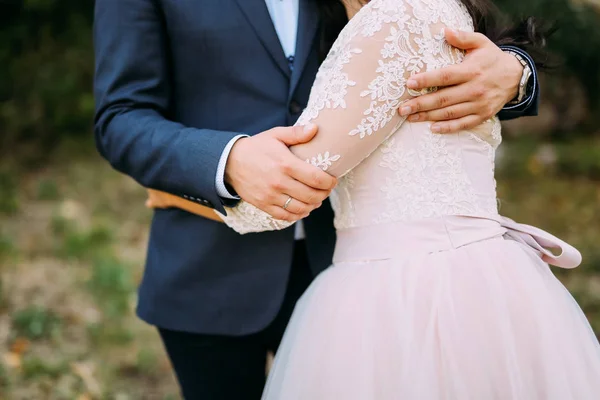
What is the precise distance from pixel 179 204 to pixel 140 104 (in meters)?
0.25

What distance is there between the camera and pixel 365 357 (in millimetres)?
1219

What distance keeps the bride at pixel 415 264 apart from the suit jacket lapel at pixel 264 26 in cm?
22

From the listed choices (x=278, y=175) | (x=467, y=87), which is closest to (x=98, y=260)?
(x=278, y=175)

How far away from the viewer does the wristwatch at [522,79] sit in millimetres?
1437

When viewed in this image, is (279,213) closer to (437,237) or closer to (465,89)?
(437,237)

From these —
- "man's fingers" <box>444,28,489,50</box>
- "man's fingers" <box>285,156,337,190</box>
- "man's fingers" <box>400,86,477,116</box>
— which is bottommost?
"man's fingers" <box>285,156,337,190</box>

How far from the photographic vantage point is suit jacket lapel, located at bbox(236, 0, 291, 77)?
147 centimetres

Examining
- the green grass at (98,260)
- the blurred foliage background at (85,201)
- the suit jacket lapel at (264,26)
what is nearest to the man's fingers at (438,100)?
the suit jacket lapel at (264,26)

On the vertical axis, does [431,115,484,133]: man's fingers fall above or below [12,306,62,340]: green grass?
above

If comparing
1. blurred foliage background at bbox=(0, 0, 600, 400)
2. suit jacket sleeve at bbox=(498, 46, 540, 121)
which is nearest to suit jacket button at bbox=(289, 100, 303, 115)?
suit jacket sleeve at bbox=(498, 46, 540, 121)

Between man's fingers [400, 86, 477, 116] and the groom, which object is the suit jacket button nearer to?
the groom

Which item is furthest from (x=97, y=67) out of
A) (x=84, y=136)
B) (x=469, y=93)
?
(x=84, y=136)

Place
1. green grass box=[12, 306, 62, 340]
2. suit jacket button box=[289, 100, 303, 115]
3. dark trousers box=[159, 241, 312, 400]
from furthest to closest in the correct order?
green grass box=[12, 306, 62, 340] → dark trousers box=[159, 241, 312, 400] → suit jacket button box=[289, 100, 303, 115]

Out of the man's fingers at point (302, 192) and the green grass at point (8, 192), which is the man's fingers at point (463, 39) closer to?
the man's fingers at point (302, 192)
